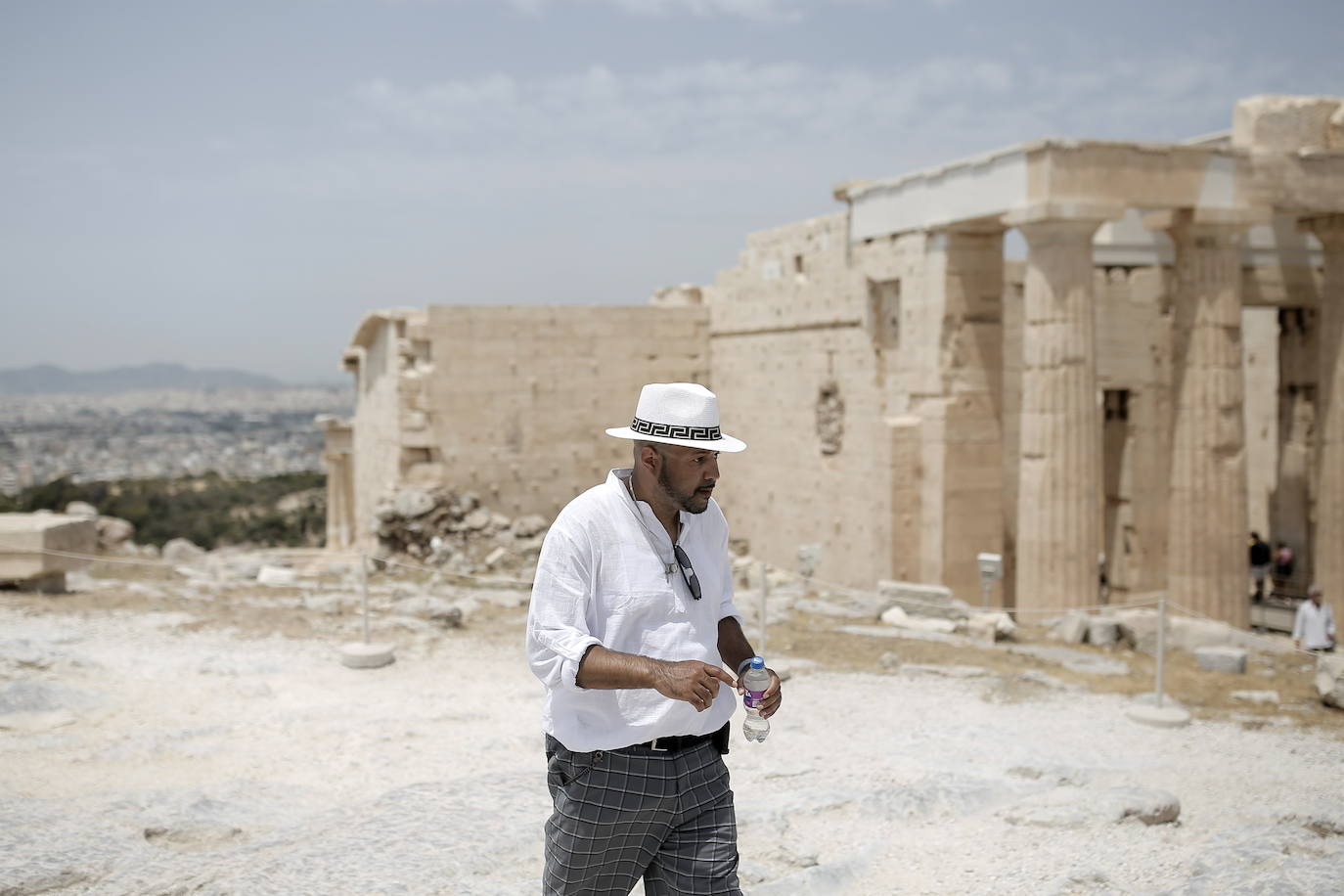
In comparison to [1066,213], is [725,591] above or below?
below

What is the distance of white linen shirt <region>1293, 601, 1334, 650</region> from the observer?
13.3 metres

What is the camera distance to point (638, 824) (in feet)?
11.3

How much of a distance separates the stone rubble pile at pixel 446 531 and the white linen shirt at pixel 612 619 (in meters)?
14.6

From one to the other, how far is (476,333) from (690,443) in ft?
52.7

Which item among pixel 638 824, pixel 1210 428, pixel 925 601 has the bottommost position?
pixel 925 601

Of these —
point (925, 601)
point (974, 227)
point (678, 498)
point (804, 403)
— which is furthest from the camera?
point (804, 403)

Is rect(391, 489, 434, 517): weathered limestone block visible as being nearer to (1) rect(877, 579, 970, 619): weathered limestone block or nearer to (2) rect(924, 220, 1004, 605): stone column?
(2) rect(924, 220, 1004, 605): stone column

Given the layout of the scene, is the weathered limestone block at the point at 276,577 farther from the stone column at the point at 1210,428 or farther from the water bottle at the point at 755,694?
the water bottle at the point at 755,694

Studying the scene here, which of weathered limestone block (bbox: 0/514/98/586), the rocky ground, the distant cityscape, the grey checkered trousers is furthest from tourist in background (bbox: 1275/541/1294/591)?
the distant cityscape

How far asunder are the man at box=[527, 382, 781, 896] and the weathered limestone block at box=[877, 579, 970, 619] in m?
9.77

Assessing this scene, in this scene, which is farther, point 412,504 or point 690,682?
point 412,504

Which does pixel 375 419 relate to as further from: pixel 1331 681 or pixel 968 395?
pixel 1331 681

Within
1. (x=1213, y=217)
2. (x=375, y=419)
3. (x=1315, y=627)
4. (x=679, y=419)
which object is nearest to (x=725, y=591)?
(x=679, y=419)

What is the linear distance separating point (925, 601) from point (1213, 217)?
20.5 feet
